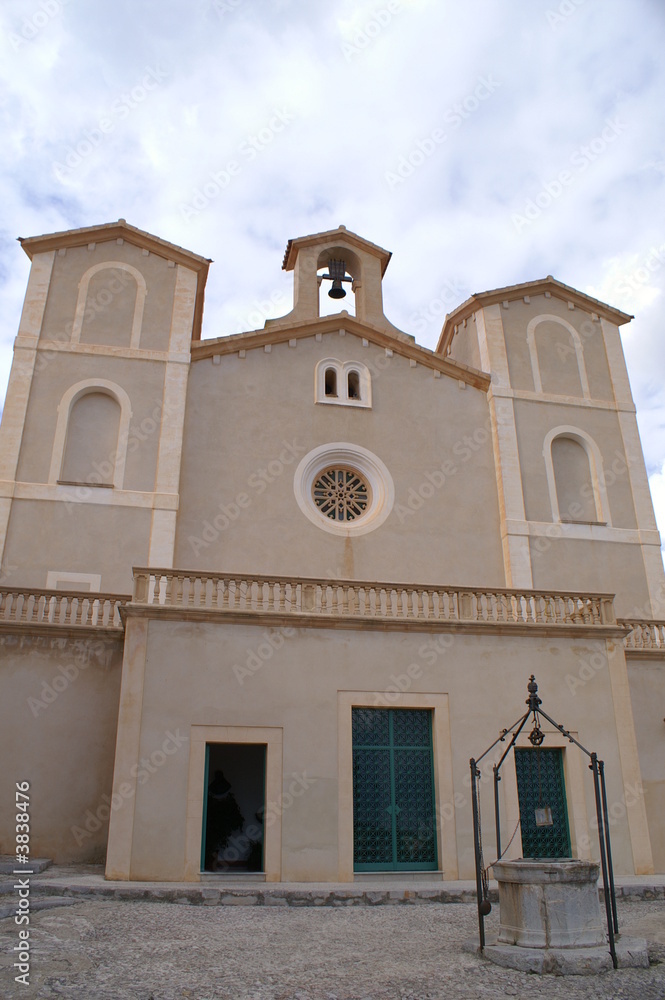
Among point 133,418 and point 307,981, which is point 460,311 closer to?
point 133,418

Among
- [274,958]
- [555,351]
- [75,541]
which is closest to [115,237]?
[75,541]

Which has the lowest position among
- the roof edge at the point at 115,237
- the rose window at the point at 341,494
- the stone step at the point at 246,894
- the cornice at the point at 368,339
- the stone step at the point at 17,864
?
the stone step at the point at 246,894

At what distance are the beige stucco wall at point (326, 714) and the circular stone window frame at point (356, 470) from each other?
4771 millimetres

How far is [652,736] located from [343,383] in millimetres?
10074

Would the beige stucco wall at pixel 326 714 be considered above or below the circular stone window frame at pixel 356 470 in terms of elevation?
below

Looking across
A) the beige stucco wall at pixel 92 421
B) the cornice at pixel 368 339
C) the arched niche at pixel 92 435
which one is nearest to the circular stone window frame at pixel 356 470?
the beige stucco wall at pixel 92 421

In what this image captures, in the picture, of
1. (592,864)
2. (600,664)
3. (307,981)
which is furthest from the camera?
(600,664)

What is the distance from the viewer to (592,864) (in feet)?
25.1

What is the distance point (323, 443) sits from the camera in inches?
731

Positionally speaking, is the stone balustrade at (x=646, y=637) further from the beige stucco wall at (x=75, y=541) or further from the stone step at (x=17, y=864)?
the stone step at (x=17, y=864)

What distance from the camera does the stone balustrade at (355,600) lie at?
515 inches

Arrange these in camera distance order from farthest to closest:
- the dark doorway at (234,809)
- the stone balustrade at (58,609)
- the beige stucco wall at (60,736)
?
the stone balustrade at (58,609) < the beige stucco wall at (60,736) < the dark doorway at (234,809)

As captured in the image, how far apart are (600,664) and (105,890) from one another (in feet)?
28.0

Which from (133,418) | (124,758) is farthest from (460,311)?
(124,758)
